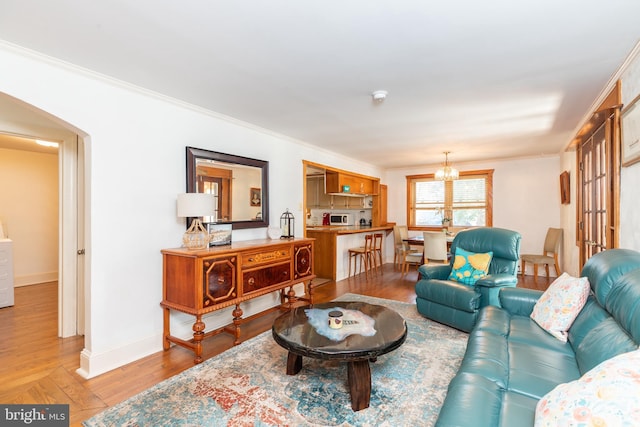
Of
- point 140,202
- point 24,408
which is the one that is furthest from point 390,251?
point 24,408

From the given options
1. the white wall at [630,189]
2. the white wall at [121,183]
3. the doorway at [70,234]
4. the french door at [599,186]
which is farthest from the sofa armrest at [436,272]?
the doorway at [70,234]

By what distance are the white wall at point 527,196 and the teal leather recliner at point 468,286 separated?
3.19 m

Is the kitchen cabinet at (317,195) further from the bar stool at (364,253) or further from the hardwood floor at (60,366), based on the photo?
the hardwood floor at (60,366)

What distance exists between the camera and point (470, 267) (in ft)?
11.2

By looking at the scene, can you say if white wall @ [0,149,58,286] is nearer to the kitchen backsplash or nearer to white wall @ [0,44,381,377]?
white wall @ [0,44,381,377]

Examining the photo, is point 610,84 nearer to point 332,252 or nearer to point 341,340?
point 341,340

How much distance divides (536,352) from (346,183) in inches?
180

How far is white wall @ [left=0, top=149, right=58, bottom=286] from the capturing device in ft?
16.9

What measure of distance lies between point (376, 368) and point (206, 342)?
66.4 inches

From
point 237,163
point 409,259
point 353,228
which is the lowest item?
point 409,259

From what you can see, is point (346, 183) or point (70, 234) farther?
point (346, 183)

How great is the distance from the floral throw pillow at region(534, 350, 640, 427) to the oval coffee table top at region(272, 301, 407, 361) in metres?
0.95

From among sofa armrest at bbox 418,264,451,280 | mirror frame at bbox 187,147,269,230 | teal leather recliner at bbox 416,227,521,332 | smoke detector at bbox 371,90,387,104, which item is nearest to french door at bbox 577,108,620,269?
teal leather recliner at bbox 416,227,521,332

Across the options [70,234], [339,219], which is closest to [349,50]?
[70,234]
